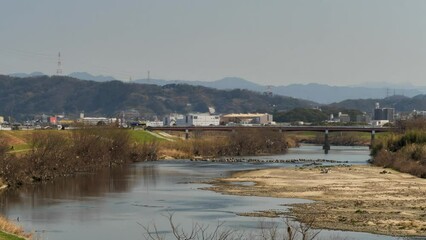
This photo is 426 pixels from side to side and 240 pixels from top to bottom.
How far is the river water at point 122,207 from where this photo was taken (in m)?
36.8

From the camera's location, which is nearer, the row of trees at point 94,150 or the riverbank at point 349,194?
the riverbank at point 349,194

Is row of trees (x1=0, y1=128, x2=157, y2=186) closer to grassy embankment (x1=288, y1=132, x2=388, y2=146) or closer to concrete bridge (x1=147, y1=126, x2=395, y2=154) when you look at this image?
concrete bridge (x1=147, y1=126, x2=395, y2=154)

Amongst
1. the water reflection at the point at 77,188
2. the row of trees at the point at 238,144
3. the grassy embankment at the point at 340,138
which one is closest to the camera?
the water reflection at the point at 77,188

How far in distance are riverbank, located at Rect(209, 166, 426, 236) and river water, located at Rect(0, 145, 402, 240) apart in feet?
6.83

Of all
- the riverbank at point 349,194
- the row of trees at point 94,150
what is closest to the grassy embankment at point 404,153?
the riverbank at point 349,194

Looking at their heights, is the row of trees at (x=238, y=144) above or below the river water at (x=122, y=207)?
above

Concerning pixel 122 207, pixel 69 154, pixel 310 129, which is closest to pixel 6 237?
pixel 122 207

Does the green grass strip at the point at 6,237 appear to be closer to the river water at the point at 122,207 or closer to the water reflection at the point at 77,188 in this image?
the river water at the point at 122,207

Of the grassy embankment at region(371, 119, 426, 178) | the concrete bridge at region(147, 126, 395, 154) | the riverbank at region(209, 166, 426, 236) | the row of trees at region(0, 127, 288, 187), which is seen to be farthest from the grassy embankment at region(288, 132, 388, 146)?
the riverbank at region(209, 166, 426, 236)

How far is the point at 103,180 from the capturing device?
224 ft

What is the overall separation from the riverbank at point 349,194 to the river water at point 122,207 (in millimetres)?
2081

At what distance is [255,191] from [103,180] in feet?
57.0

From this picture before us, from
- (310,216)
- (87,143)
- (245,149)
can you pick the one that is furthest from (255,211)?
(245,149)

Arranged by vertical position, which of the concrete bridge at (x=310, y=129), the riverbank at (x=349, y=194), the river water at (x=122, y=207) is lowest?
the river water at (x=122, y=207)
